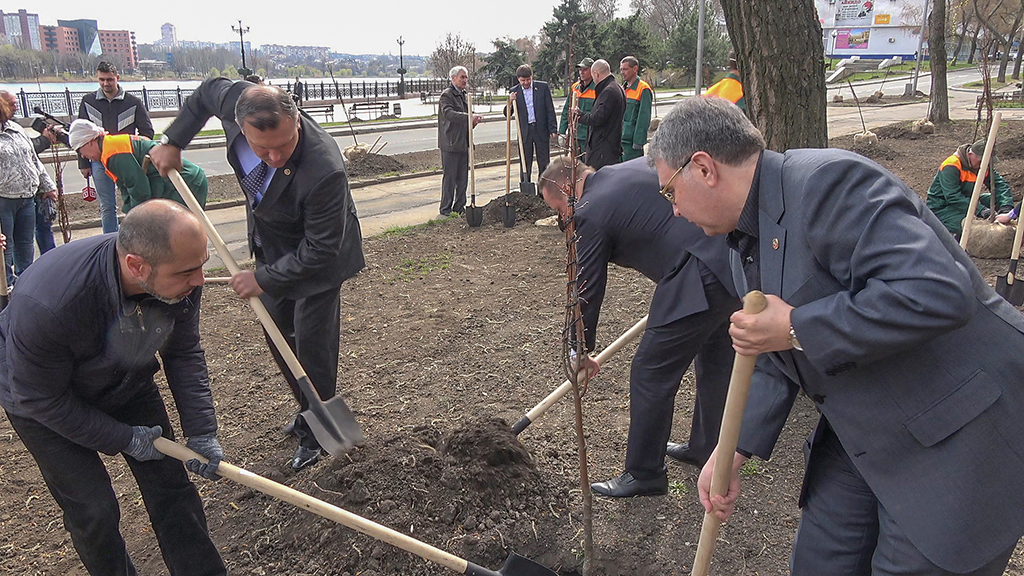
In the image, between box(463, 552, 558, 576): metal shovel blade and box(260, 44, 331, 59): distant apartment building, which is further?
box(260, 44, 331, 59): distant apartment building

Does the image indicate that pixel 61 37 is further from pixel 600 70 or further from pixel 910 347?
pixel 910 347

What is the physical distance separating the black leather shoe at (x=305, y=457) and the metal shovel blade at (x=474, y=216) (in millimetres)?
5424

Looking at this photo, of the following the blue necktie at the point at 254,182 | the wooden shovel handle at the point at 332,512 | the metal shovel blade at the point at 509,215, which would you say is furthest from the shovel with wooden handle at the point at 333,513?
the metal shovel blade at the point at 509,215

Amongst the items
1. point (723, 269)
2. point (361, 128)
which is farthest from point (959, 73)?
point (723, 269)

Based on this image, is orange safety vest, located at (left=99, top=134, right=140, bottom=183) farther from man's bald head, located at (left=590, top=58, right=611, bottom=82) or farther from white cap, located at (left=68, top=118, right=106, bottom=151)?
man's bald head, located at (left=590, top=58, right=611, bottom=82)

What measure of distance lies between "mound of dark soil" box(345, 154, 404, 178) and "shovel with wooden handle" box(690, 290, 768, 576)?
37.6ft

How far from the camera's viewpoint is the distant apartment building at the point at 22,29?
47.7 meters

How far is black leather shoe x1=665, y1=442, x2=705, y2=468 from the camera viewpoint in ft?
11.7

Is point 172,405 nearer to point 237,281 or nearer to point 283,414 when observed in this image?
point 283,414

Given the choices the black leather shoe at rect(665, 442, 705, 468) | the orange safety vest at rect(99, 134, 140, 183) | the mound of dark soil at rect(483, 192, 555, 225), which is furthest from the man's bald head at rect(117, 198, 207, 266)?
the mound of dark soil at rect(483, 192, 555, 225)

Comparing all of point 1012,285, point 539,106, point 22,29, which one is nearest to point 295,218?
point 1012,285

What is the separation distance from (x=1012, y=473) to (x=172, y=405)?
4.40 meters

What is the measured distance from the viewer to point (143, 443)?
2.43 m

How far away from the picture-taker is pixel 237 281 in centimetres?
326
